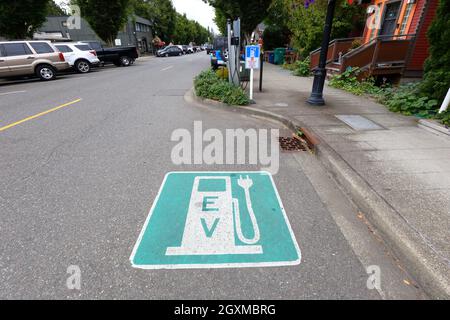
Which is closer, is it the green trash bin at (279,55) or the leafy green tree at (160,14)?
the green trash bin at (279,55)

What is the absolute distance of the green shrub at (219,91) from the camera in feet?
23.1

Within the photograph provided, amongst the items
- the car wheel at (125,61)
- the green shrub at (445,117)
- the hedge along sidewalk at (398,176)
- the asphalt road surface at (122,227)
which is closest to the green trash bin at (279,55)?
the car wheel at (125,61)

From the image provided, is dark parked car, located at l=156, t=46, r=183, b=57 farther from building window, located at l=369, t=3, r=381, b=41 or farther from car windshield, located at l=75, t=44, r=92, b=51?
building window, located at l=369, t=3, r=381, b=41

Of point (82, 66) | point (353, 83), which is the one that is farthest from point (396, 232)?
point (82, 66)

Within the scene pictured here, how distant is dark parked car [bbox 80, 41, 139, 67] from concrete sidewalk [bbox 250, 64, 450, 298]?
59.5ft

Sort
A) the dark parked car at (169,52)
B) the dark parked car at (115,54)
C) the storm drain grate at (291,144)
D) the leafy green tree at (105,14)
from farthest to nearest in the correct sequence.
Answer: the dark parked car at (169,52) < the leafy green tree at (105,14) < the dark parked car at (115,54) < the storm drain grate at (291,144)

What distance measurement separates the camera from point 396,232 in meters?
2.36

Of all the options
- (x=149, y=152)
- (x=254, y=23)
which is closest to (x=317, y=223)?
(x=149, y=152)

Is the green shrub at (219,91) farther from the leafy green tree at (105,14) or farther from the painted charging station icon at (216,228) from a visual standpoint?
the leafy green tree at (105,14)

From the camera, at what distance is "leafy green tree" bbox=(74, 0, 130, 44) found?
23.0 meters

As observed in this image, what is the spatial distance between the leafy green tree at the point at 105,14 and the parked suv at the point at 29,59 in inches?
559

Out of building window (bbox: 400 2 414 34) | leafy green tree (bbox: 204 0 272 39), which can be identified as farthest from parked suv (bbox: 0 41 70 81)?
building window (bbox: 400 2 414 34)

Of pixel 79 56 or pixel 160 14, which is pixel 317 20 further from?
pixel 160 14
